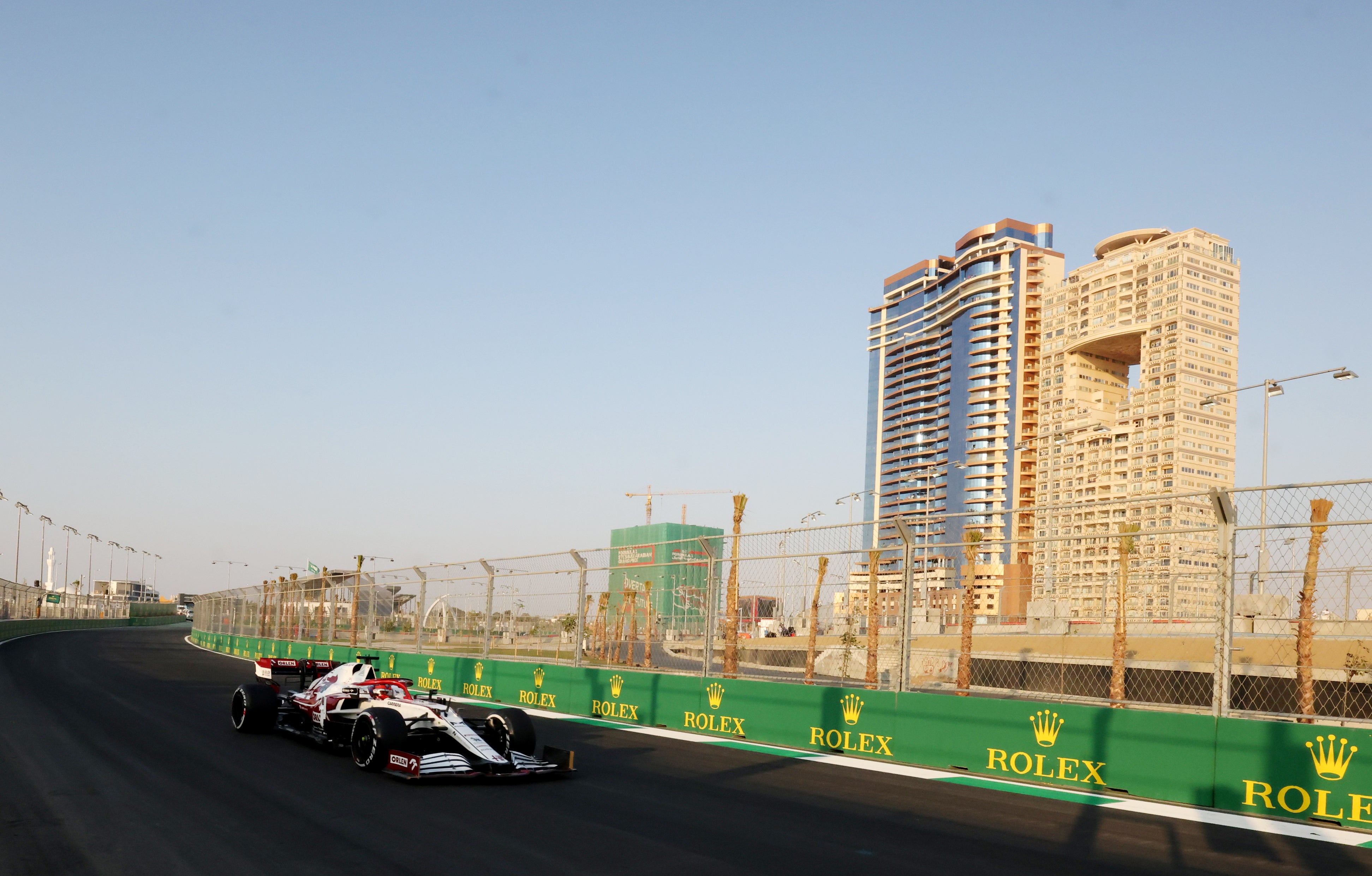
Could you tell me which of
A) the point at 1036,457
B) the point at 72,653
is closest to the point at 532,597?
the point at 72,653

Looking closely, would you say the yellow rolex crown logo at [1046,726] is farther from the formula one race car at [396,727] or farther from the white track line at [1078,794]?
the formula one race car at [396,727]

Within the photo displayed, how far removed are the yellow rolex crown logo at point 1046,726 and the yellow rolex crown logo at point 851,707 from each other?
231cm

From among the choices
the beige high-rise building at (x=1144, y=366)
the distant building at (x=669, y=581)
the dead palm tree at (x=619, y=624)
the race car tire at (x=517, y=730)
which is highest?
the beige high-rise building at (x=1144, y=366)

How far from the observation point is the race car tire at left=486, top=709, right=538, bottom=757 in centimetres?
1032

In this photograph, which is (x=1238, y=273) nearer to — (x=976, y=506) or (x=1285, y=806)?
(x=976, y=506)

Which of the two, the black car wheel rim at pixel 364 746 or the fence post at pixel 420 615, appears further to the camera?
the fence post at pixel 420 615

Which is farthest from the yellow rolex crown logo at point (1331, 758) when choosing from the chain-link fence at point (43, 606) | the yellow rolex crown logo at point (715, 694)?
the chain-link fence at point (43, 606)

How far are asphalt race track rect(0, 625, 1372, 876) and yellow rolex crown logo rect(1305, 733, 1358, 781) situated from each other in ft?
3.19

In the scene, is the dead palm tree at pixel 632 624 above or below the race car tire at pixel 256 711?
above

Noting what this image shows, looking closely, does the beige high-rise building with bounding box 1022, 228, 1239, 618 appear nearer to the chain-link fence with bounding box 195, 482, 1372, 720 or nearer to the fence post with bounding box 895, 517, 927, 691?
the chain-link fence with bounding box 195, 482, 1372, 720

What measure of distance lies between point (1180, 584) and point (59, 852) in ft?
36.0

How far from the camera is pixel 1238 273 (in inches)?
5241

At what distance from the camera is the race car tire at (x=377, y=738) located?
387 inches

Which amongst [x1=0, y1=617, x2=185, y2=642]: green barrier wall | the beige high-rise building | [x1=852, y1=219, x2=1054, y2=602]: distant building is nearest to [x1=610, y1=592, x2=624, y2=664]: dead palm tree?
[x1=0, y1=617, x2=185, y2=642]: green barrier wall
